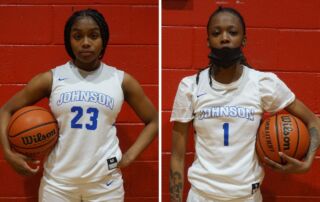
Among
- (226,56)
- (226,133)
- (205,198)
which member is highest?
(226,56)

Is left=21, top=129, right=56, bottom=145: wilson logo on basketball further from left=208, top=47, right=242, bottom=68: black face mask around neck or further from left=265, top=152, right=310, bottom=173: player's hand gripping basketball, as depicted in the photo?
left=265, top=152, right=310, bottom=173: player's hand gripping basketball

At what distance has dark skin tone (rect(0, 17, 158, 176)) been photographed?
1.47 m

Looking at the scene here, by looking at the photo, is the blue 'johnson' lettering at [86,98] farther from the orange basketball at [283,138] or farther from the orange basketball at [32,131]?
the orange basketball at [283,138]

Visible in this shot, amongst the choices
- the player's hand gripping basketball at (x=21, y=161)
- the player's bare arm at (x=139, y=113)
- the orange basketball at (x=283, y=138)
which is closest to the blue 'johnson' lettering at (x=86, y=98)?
the player's bare arm at (x=139, y=113)

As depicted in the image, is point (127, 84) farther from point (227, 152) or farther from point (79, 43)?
point (227, 152)

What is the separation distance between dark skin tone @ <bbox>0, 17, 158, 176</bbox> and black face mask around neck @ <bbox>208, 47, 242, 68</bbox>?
34 cm

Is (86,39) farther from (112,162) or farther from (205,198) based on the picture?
(205,198)

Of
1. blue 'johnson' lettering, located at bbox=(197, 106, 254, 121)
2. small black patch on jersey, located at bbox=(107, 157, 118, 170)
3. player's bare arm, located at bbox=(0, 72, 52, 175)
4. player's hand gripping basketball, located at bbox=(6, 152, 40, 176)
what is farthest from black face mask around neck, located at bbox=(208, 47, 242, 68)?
player's hand gripping basketball, located at bbox=(6, 152, 40, 176)

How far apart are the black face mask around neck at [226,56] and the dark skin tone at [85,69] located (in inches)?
13.2

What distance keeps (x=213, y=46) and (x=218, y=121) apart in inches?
10.5

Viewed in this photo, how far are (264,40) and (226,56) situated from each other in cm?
40

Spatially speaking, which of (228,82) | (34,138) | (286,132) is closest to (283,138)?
(286,132)

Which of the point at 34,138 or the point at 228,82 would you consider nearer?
the point at 34,138

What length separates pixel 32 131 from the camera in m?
1.37
